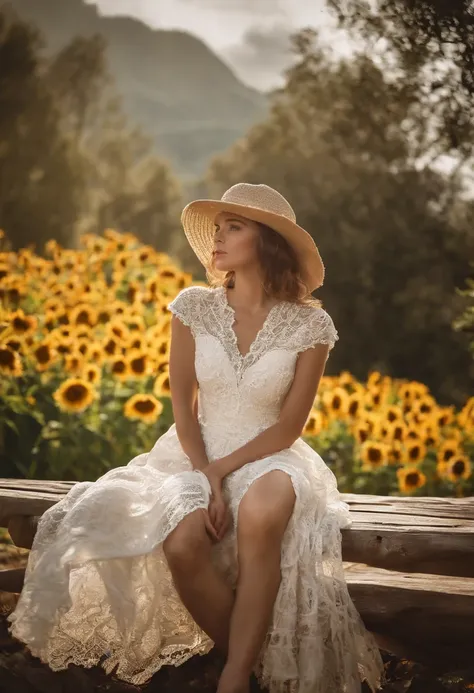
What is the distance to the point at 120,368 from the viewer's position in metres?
5.16

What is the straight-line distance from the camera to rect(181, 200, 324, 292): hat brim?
342 centimetres

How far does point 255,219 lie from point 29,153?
9.88m

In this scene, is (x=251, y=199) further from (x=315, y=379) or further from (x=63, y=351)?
(x=63, y=351)

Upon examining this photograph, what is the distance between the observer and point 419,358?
9.92m

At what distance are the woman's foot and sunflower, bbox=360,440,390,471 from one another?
2740 millimetres

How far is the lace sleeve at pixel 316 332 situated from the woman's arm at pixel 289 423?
2 cm

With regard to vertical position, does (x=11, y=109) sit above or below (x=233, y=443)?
above

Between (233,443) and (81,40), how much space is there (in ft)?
44.7

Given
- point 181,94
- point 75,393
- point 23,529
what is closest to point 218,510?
point 23,529

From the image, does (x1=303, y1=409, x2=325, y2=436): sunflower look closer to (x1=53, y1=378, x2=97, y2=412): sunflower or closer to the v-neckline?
(x1=53, y1=378, x2=97, y2=412): sunflower

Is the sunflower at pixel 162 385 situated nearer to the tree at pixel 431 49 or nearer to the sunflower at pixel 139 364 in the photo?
the sunflower at pixel 139 364

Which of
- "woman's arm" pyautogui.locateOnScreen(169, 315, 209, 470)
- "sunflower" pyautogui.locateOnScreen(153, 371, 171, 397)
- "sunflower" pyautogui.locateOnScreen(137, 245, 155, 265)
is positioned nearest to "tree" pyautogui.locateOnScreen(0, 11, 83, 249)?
"sunflower" pyautogui.locateOnScreen(137, 245, 155, 265)

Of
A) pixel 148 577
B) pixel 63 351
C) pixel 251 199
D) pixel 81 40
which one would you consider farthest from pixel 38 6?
pixel 148 577

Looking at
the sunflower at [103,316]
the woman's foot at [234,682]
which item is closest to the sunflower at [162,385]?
the sunflower at [103,316]
